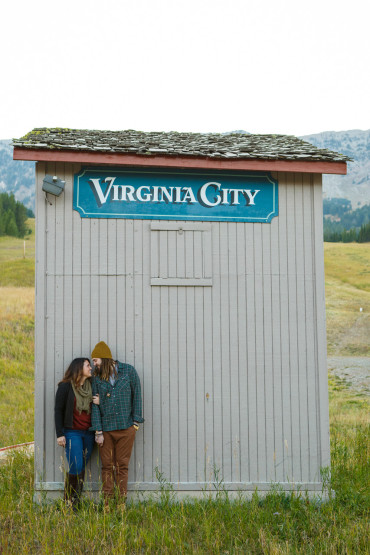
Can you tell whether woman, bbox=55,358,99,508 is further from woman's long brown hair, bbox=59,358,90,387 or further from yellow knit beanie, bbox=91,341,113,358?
yellow knit beanie, bbox=91,341,113,358

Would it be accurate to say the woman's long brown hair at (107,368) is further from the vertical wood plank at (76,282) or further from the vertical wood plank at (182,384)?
the vertical wood plank at (182,384)

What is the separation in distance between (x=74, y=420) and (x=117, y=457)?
0.70 metres

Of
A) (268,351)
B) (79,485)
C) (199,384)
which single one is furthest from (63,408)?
(268,351)

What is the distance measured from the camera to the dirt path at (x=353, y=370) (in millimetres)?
21797

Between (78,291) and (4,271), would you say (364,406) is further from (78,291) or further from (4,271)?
(4,271)

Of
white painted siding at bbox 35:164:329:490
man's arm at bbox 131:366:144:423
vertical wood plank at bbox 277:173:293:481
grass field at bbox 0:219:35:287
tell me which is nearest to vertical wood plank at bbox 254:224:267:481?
white painted siding at bbox 35:164:329:490

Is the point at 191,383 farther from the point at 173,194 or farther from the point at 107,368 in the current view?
the point at 173,194

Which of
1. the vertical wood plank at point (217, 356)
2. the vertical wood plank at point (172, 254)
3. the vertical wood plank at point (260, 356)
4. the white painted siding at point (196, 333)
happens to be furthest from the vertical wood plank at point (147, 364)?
the vertical wood plank at point (260, 356)

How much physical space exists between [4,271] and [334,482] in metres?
51.7

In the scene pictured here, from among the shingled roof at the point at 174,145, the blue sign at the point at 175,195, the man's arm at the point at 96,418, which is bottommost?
the man's arm at the point at 96,418

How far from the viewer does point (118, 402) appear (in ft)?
21.7

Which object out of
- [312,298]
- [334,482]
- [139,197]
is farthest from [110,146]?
[334,482]

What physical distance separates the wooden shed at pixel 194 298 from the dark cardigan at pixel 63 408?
45cm

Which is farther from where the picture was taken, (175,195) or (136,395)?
(175,195)
